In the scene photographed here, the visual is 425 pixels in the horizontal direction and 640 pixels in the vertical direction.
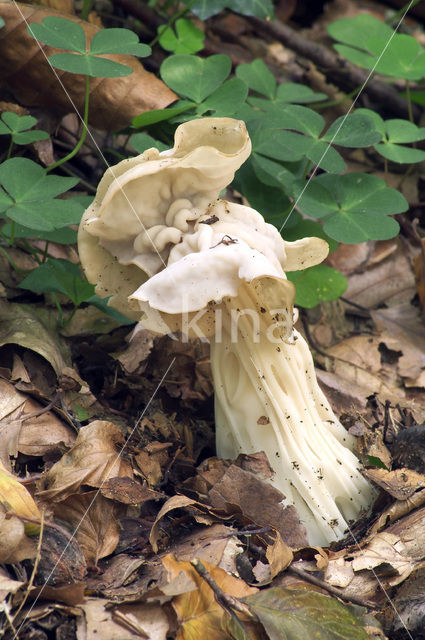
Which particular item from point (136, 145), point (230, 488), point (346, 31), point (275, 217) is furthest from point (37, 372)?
point (346, 31)

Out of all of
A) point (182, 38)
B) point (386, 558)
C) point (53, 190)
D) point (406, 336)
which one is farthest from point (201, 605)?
point (182, 38)

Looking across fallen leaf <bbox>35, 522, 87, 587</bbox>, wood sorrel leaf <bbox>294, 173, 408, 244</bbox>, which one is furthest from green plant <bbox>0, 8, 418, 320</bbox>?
fallen leaf <bbox>35, 522, 87, 587</bbox>

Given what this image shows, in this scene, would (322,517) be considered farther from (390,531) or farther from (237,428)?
(237,428)

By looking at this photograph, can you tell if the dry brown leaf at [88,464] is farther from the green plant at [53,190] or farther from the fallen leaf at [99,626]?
the green plant at [53,190]

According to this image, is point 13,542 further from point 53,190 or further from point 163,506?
point 53,190

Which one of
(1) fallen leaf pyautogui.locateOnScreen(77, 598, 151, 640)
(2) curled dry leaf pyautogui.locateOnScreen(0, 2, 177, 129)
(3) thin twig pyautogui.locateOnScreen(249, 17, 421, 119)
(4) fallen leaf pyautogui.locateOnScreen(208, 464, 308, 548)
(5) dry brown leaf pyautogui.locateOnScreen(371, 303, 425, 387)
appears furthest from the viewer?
(3) thin twig pyautogui.locateOnScreen(249, 17, 421, 119)

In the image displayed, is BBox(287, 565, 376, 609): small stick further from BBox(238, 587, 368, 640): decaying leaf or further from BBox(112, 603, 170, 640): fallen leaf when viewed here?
BBox(112, 603, 170, 640): fallen leaf
